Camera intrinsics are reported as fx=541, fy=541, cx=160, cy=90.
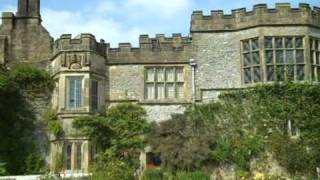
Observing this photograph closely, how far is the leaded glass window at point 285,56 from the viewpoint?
73.8 ft

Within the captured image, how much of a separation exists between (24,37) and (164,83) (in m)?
6.82

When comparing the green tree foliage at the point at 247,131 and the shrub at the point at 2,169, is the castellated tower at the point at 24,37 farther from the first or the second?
the green tree foliage at the point at 247,131

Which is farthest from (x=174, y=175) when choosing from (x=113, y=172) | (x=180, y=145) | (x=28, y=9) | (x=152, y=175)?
(x=28, y=9)

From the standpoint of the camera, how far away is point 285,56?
22594 millimetres

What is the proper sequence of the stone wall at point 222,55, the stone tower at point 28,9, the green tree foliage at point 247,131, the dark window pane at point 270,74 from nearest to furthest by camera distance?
the green tree foliage at point 247,131 → the dark window pane at point 270,74 → the stone wall at point 222,55 → the stone tower at point 28,9

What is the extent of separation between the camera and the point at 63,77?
22.7 metres

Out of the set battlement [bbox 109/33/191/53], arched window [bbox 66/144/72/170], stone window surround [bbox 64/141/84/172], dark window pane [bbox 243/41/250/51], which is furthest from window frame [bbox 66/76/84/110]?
dark window pane [bbox 243/41/250/51]

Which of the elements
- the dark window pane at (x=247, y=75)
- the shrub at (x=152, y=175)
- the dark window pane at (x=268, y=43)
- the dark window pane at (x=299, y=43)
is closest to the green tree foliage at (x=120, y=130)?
the shrub at (x=152, y=175)

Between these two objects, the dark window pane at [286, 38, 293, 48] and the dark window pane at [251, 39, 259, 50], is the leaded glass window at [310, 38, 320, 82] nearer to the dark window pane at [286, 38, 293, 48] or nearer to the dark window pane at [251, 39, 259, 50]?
the dark window pane at [286, 38, 293, 48]

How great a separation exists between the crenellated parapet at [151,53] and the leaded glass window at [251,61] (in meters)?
2.45

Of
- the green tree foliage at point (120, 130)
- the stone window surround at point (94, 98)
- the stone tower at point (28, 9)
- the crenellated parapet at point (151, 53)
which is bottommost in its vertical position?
the green tree foliage at point (120, 130)

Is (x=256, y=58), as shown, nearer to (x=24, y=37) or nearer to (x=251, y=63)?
(x=251, y=63)

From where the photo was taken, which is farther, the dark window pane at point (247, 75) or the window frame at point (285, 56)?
the dark window pane at point (247, 75)

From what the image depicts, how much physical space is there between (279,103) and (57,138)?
919cm
